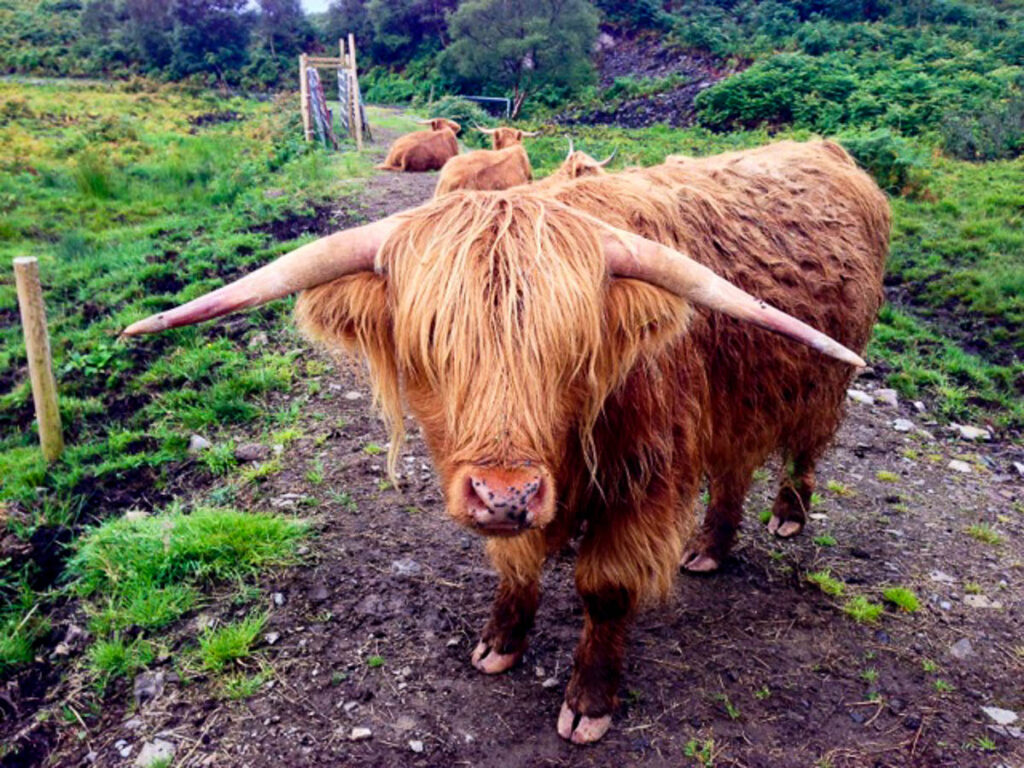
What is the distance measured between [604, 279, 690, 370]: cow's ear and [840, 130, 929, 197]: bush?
971 cm

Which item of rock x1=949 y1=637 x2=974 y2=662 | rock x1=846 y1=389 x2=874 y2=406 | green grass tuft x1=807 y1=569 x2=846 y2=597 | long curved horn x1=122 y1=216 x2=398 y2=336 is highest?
long curved horn x1=122 y1=216 x2=398 y2=336

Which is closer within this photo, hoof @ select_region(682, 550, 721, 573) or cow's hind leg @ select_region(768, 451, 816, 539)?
hoof @ select_region(682, 550, 721, 573)

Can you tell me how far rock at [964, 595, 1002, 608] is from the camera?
10.7ft

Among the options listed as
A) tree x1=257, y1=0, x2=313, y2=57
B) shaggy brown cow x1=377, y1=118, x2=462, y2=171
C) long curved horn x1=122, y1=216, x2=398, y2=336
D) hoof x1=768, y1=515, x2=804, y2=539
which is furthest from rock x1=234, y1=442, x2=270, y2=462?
tree x1=257, y1=0, x2=313, y2=57

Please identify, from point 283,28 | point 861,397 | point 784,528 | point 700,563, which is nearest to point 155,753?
point 700,563

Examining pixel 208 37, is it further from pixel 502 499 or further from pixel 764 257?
pixel 502 499

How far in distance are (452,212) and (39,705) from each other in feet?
8.23

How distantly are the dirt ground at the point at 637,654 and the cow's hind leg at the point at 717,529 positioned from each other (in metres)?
0.09

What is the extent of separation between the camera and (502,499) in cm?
157

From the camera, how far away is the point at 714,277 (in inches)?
68.4

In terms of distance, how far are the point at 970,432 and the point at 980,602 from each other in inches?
80.4

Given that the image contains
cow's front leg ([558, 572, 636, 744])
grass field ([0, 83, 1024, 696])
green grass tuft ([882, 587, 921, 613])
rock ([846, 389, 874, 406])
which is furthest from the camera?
rock ([846, 389, 874, 406])

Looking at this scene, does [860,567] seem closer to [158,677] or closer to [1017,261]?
[158,677]

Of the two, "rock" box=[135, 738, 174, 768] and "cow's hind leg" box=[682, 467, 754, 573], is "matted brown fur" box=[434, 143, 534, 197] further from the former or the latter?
"rock" box=[135, 738, 174, 768]
